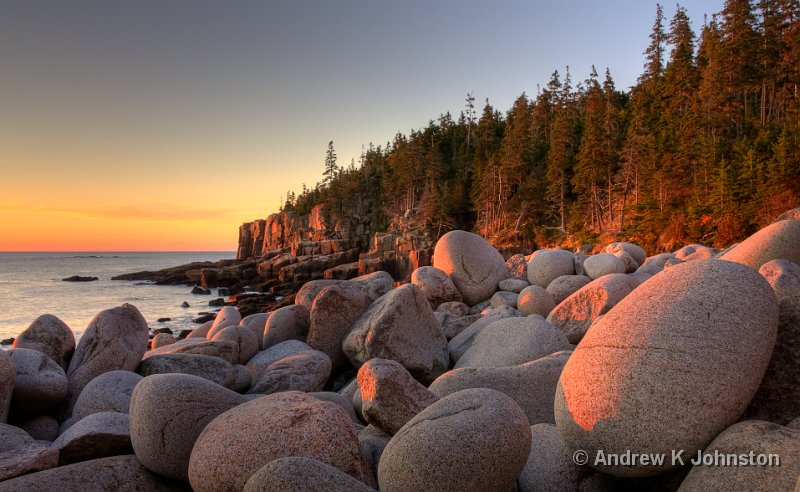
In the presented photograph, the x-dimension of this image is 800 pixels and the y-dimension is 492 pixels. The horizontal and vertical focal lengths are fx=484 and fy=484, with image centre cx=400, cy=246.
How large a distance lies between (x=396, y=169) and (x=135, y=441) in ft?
251

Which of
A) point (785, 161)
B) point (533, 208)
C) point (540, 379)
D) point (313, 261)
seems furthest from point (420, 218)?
point (540, 379)

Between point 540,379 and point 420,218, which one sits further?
point 420,218

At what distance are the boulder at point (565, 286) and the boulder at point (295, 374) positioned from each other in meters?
5.97

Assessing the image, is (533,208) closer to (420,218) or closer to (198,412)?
(420,218)

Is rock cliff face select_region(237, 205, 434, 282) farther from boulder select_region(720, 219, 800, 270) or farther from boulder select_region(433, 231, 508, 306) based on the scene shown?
boulder select_region(720, 219, 800, 270)

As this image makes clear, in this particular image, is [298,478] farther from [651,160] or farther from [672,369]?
[651,160]

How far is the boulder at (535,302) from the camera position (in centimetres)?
1045

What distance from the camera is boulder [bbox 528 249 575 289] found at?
12.9m

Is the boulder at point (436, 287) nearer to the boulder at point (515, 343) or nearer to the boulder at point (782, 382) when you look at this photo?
the boulder at point (515, 343)

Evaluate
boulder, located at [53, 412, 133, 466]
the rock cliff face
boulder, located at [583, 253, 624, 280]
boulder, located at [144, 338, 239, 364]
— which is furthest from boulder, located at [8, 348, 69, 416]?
the rock cliff face

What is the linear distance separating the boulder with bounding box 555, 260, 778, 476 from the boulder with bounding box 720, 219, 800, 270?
4.63 m

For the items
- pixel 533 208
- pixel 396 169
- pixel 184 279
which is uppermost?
pixel 396 169

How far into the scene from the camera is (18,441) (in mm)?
4742

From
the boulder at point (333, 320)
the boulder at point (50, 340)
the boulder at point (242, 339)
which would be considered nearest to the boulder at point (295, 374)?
the boulder at point (333, 320)
